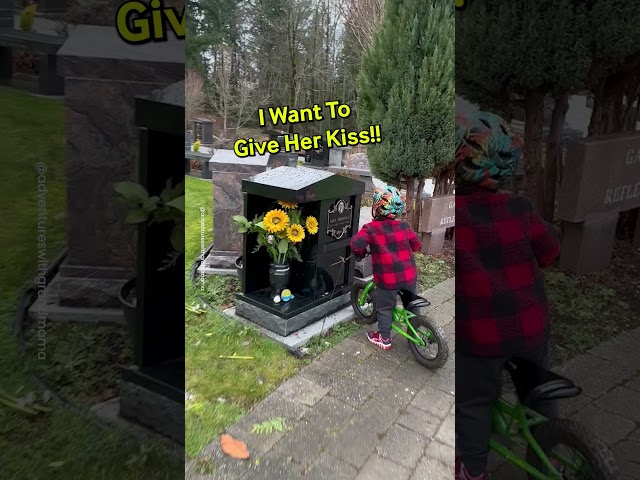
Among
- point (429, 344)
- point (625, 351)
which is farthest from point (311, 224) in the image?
point (625, 351)

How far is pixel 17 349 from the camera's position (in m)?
1.00

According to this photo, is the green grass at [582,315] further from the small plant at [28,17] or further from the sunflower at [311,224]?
the small plant at [28,17]

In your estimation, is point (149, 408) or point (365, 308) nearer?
point (149, 408)

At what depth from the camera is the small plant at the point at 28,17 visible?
87cm

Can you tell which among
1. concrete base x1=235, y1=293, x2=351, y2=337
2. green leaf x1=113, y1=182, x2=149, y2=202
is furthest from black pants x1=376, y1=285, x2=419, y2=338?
green leaf x1=113, y1=182, x2=149, y2=202

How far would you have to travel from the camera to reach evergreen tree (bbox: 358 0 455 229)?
1.15m

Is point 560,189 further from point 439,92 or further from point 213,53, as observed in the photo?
point 213,53

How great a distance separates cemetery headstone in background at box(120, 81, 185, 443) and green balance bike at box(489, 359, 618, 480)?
70 centimetres

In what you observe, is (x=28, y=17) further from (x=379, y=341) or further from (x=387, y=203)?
(x=379, y=341)

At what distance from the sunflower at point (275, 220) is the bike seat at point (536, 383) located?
1.99ft

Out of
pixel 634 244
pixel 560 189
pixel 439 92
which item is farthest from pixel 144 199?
pixel 634 244

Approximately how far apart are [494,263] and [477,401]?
331mm

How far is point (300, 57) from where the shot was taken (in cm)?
123

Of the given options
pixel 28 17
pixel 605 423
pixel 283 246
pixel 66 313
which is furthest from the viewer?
pixel 283 246
